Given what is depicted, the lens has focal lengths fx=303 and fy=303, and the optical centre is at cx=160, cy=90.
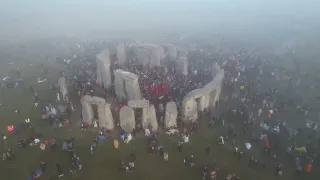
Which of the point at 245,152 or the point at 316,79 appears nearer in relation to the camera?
the point at 245,152

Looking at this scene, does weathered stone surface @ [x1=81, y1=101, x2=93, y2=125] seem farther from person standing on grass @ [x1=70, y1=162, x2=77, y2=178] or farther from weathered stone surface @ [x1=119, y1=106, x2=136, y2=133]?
person standing on grass @ [x1=70, y1=162, x2=77, y2=178]

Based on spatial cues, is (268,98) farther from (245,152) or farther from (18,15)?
(18,15)

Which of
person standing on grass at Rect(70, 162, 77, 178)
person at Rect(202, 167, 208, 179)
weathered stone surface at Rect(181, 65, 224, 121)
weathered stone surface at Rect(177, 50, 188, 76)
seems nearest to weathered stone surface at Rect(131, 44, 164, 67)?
weathered stone surface at Rect(177, 50, 188, 76)

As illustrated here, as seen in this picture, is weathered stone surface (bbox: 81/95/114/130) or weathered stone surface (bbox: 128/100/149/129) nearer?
weathered stone surface (bbox: 128/100/149/129)

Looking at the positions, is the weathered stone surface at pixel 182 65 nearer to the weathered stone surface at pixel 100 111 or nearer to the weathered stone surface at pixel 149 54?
the weathered stone surface at pixel 149 54

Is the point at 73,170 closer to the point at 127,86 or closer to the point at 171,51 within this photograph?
the point at 127,86

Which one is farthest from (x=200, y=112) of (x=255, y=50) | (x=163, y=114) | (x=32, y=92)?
(x=255, y=50)

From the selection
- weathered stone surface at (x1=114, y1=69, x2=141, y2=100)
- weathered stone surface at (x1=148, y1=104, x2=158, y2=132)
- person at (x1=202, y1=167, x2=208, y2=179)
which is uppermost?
weathered stone surface at (x1=114, y1=69, x2=141, y2=100)

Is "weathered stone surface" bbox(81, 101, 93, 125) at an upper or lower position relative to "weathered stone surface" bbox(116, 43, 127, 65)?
lower
